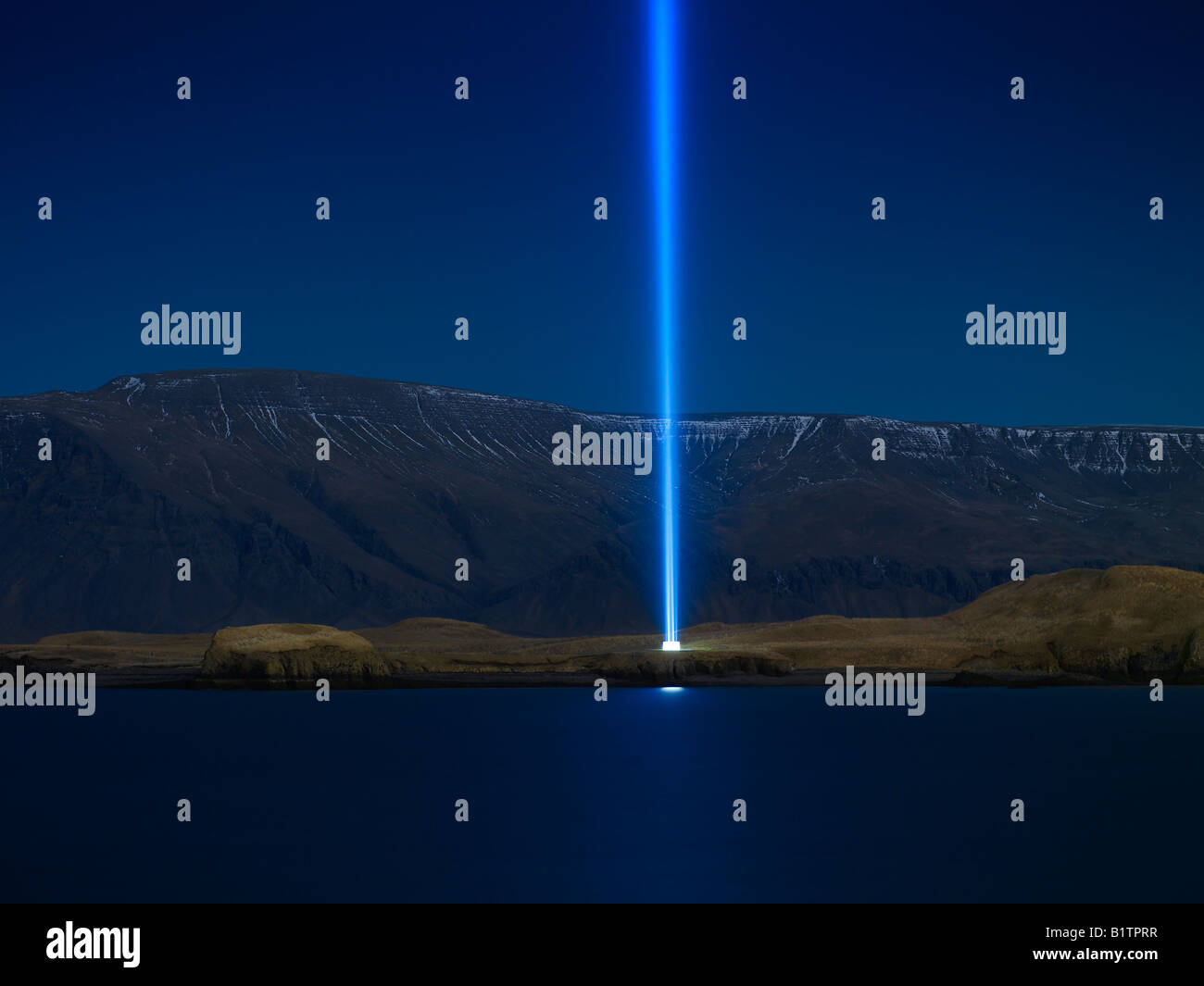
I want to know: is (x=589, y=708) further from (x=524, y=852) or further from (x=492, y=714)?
(x=524, y=852)
